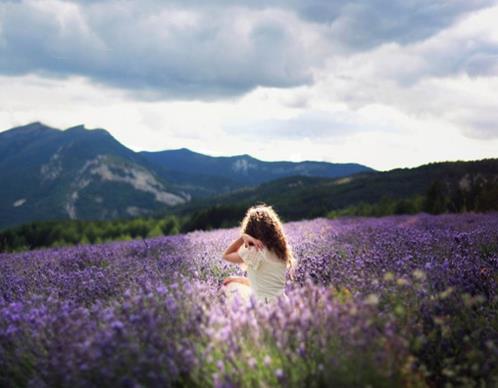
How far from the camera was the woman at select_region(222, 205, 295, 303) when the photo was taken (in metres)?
4.45

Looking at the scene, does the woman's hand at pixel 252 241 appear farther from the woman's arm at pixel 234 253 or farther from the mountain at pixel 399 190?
the mountain at pixel 399 190

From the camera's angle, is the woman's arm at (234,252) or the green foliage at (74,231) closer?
the woman's arm at (234,252)

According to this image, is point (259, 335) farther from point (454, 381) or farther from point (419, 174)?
point (419, 174)

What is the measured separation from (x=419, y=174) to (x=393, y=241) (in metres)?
78.0

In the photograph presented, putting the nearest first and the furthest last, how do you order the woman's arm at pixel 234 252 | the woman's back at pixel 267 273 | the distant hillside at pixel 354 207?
the woman's back at pixel 267 273
the woman's arm at pixel 234 252
the distant hillside at pixel 354 207

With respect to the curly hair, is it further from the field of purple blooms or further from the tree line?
the tree line

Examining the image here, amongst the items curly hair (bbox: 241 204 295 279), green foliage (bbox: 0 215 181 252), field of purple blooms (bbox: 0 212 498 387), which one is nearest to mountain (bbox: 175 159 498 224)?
green foliage (bbox: 0 215 181 252)

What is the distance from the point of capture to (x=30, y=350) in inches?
124

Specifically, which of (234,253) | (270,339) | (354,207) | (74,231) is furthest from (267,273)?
(74,231)

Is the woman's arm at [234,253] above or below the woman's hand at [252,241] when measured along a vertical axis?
below

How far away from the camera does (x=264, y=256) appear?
4.48 metres

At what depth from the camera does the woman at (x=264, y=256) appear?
14.6 ft

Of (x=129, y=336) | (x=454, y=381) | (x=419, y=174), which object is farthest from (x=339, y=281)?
(x=419, y=174)

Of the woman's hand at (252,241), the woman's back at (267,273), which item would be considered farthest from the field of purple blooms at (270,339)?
the woman's hand at (252,241)
